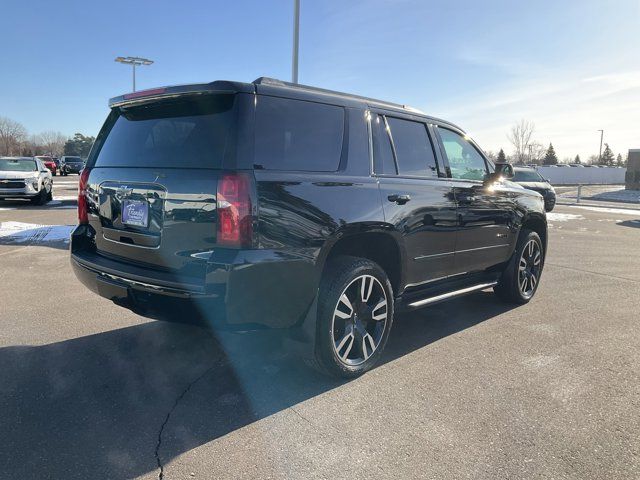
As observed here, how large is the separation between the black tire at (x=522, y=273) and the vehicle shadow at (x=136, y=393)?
1344mm

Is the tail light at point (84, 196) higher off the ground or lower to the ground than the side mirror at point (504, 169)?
lower

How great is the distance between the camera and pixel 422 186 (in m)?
4.02

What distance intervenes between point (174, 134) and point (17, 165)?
15885 millimetres

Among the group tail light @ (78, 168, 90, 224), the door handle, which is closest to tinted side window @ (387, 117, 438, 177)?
the door handle

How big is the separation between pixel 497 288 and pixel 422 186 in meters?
2.22

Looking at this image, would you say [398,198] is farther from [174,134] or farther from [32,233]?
[32,233]

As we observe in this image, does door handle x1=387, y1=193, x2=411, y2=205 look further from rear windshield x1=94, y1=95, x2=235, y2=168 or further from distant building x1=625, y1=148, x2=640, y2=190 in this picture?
distant building x1=625, y1=148, x2=640, y2=190

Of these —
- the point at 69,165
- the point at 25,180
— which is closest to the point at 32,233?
the point at 25,180

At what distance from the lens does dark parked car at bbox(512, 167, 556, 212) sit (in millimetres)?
17327

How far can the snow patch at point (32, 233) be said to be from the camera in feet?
29.6

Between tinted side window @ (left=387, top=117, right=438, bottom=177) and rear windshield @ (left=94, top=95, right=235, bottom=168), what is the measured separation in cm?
157

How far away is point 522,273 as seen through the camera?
5.60m

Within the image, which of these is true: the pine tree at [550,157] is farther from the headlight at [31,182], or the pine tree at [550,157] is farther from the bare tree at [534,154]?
the headlight at [31,182]

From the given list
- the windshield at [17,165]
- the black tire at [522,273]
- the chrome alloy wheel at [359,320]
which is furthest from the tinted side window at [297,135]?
the windshield at [17,165]
